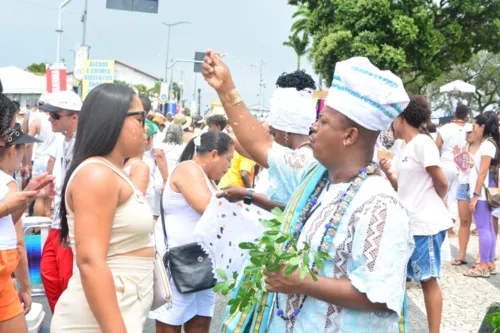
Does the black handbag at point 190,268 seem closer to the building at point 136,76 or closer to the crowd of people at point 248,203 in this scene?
the crowd of people at point 248,203

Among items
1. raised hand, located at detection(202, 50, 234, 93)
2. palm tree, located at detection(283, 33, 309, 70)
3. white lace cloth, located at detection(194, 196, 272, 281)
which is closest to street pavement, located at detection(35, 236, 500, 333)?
white lace cloth, located at detection(194, 196, 272, 281)

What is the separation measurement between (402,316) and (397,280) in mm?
367

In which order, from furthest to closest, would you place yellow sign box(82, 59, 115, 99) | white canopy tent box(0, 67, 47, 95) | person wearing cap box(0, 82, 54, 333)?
1. white canopy tent box(0, 67, 47, 95)
2. yellow sign box(82, 59, 115, 99)
3. person wearing cap box(0, 82, 54, 333)

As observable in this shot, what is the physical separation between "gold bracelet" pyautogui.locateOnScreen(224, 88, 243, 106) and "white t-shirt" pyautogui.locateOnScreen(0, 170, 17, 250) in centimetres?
149

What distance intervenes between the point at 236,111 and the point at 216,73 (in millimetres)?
209

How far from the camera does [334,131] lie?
2.59 meters

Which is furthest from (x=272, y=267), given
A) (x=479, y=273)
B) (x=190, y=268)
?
(x=479, y=273)

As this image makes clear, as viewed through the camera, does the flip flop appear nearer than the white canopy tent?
Yes

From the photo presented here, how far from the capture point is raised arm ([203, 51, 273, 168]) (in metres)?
3.14

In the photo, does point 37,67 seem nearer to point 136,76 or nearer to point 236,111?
point 136,76

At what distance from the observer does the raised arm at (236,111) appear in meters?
3.14

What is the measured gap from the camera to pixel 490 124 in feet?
29.3

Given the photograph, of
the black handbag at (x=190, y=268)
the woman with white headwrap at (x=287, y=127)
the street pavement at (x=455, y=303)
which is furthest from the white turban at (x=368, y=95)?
the street pavement at (x=455, y=303)

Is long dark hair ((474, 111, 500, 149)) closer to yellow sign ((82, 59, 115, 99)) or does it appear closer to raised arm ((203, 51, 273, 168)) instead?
raised arm ((203, 51, 273, 168))
